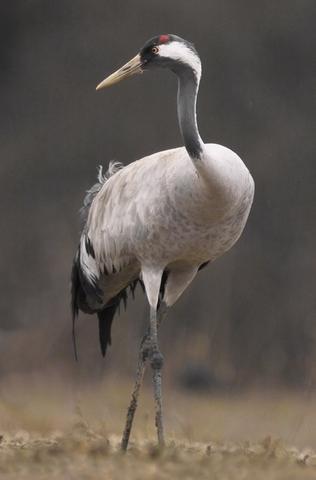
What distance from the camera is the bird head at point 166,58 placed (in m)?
6.69

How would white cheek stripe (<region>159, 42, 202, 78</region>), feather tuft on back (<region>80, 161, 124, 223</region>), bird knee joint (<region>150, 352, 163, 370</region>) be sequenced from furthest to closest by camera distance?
1. feather tuft on back (<region>80, 161, 124, 223</region>)
2. bird knee joint (<region>150, 352, 163, 370</region>)
3. white cheek stripe (<region>159, 42, 202, 78</region>)

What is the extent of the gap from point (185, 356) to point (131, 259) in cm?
441

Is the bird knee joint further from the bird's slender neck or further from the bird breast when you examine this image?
the bird's slender neck

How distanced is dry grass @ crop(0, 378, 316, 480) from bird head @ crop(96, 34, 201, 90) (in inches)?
62.0

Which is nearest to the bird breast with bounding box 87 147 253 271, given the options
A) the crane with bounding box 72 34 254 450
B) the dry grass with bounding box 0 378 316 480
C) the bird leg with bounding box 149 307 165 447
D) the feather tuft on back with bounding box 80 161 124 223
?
the crane with bounding box 72 34 254 450

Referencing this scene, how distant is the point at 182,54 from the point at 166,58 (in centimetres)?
7

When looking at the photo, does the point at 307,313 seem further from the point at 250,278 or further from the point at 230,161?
the point at 230,161

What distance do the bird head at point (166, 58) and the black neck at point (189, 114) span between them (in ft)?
0.10

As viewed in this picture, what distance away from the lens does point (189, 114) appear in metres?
6.58

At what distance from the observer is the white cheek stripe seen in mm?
6684

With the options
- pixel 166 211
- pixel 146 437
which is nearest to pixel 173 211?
pixel 166 211

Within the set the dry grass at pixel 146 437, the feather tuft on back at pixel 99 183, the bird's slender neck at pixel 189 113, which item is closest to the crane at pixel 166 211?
the bird's slender neck at pixel 189 113

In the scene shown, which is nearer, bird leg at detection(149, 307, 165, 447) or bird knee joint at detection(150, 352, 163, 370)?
bird leg at detection(149, 307, 165, 447)

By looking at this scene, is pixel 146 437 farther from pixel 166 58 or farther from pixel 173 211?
pixel 166 58
